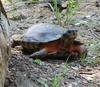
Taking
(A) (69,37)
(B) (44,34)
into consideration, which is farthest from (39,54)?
(A) (69,37)

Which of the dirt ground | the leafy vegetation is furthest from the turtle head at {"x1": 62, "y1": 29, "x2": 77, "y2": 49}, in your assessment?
the leafy vegetation

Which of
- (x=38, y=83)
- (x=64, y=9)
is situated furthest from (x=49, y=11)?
(x=38, y=83)

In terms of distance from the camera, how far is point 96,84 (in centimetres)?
369

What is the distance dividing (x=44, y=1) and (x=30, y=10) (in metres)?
0.44

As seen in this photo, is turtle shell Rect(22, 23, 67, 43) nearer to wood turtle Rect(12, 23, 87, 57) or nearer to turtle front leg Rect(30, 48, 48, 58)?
wood turtle Rect(12, 23, 87, 57)

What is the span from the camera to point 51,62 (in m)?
4.23

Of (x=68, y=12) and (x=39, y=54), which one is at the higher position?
(x=39, y=54)

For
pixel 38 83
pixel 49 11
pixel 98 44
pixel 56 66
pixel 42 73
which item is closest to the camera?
pixel 38 83

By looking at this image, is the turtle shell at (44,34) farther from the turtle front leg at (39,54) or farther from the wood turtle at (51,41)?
the turtle front leg at (39,54)

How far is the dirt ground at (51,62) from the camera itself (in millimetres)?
3344

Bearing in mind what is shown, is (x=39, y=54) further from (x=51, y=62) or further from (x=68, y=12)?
(x=68, y=12)

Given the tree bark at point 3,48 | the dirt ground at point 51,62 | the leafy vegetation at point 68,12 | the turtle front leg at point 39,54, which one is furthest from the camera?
the leafy vegetation at point 68,12

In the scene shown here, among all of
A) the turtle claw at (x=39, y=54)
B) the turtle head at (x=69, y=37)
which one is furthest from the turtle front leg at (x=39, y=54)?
the turtle head at (x=69, y=37)

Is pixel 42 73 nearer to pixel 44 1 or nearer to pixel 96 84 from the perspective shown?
pixel 96 84
